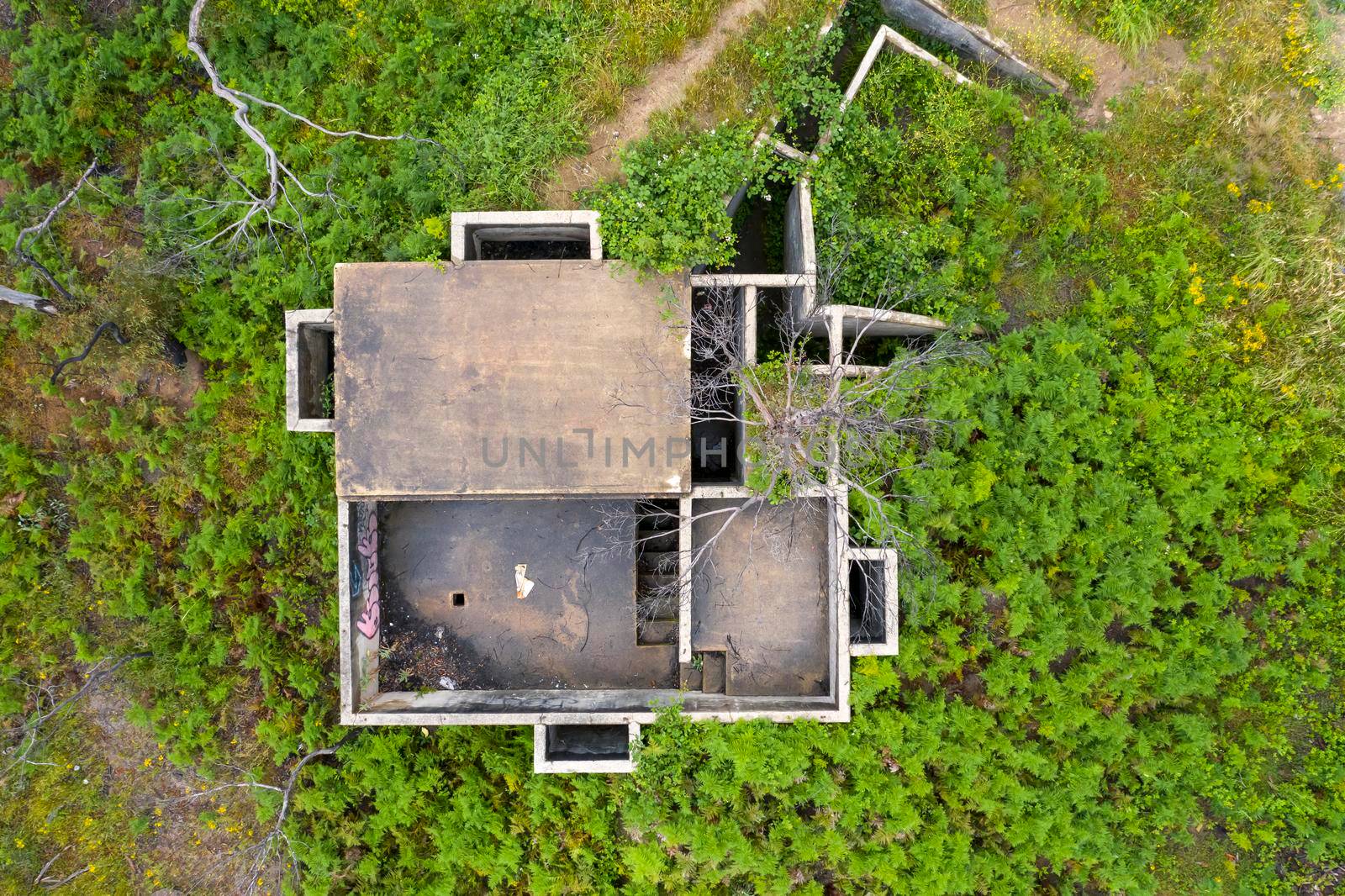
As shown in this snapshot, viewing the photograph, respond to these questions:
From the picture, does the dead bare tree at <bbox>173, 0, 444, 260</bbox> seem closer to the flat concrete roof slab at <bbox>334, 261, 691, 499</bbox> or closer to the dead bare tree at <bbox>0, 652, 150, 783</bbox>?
the flat concrete roof slab at <bbox>334, 261, 691, 499</bbox>

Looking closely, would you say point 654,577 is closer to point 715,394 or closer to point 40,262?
point 715,394

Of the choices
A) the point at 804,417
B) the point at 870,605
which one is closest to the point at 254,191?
the point at 804,417

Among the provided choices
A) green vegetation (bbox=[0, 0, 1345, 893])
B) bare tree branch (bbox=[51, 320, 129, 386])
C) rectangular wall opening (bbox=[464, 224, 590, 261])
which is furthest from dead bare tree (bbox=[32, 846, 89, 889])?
rectangular wall opening (bbox=[464, 224, 590, 261])

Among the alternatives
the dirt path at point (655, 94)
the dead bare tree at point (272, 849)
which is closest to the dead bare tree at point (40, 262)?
the dirt path at point (655, 94)

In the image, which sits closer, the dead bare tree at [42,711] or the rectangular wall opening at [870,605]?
the rectangular wall opening at [870,605]

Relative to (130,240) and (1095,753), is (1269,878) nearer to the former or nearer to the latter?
(1095,753)

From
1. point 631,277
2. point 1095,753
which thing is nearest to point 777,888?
point 1095,753

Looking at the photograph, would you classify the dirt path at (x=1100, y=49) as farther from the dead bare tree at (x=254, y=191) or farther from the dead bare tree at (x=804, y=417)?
the dead bare tree at (x=254, y=191)
